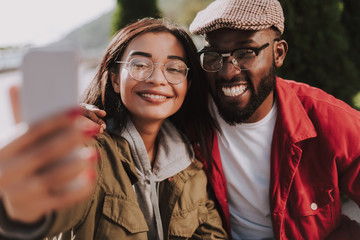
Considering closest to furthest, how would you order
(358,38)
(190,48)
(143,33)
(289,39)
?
(143,33)
(190,48)
(289,39)
(358,38)

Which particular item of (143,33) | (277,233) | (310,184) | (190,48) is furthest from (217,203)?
(143,33)

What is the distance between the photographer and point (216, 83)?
2207 millimetres

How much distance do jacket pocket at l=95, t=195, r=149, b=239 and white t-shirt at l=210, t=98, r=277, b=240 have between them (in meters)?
0.78

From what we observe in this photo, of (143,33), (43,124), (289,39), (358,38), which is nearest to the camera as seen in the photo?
(43,124)

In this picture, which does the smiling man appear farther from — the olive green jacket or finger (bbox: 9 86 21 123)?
finger (bbox: 9 86 21 123)

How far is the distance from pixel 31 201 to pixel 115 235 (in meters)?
1.00

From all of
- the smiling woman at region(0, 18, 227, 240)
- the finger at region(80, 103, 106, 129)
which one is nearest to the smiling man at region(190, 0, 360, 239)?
the smiling woman at region(0, 18, 227, 240)

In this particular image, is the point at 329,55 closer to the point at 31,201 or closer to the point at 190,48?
the point at 190,48

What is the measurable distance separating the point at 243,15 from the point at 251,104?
60 centimetres

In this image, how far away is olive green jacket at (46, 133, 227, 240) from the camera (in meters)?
1.71

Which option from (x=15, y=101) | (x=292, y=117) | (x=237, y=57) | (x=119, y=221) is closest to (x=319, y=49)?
(x=292, y=117)

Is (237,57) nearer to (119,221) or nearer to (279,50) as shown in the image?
(279,50)

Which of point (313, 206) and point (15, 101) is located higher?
point (15, 101)

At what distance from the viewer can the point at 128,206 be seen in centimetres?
180
